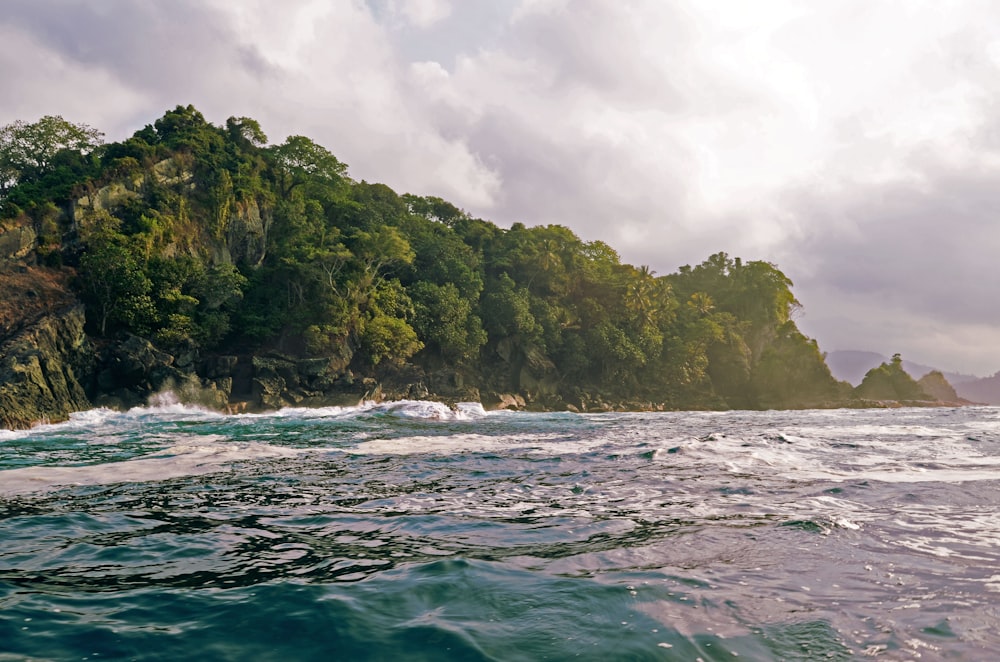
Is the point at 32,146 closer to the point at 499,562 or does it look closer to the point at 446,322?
the point at 446,322

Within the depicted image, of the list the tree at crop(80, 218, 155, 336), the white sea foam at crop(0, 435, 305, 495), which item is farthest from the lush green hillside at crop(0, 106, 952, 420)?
the white sea foam at crop(0, 435, 305, 495)

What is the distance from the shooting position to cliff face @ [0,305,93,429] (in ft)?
73.6

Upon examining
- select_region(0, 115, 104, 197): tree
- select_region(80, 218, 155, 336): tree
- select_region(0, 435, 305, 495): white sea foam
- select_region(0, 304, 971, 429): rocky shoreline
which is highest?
select_region(0, 115, 104, 197): tree

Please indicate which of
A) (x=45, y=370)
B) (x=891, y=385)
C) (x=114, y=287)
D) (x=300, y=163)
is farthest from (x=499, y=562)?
(x=891, y=385)

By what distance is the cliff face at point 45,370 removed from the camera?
22422mm

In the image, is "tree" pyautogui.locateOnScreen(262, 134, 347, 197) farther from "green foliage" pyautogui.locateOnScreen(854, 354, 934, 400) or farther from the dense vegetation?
"green foliage" pyautogui.locateOnScreen(854, 354, 934, 400)

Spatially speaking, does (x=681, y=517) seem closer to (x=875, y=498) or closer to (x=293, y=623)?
(x=875, y=498)

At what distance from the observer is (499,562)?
15.8ft

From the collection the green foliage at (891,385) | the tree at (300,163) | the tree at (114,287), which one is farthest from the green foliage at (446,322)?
the green foliage at (891,385)

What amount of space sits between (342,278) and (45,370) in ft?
67.8

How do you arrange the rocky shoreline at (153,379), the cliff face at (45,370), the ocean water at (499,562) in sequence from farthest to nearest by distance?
the rocky shoreline at (153,379), the cliff face at (45,370), the ocean water at (499,562)

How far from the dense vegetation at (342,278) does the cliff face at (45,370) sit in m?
3.39

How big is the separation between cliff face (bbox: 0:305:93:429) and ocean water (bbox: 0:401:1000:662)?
49.9 ft

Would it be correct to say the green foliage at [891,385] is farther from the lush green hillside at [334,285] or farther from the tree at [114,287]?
the tree at [114,287]
